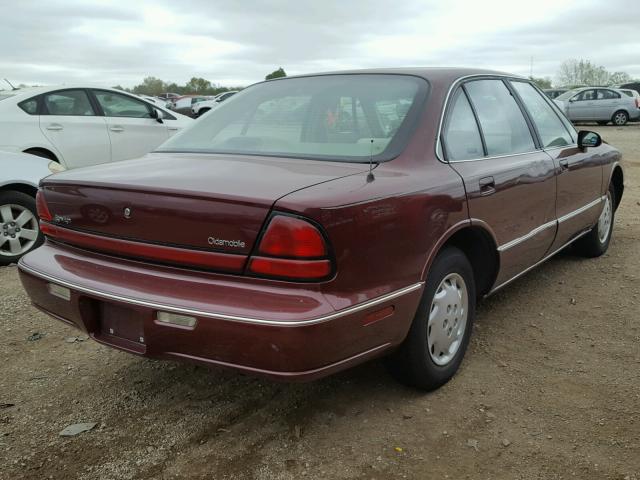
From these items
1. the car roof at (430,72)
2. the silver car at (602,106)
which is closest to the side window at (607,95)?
the silver car at (602,106)

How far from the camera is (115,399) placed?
2.97m

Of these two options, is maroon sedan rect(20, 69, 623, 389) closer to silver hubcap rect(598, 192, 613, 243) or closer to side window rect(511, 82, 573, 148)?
side window rect(511, 82, 573, 148)

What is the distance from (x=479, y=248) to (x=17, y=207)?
397 cm

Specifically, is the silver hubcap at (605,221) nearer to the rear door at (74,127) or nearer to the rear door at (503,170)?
the rear door at (503,170)

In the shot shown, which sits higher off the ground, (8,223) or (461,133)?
(461,133)

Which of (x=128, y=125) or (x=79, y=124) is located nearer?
(x=79, y=124)

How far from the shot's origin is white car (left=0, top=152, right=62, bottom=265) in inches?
204

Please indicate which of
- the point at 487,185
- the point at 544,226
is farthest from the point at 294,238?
the point at 544,226

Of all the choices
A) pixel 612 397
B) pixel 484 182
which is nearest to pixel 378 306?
pixel 484 182

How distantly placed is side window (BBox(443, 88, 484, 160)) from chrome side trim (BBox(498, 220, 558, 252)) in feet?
1.68

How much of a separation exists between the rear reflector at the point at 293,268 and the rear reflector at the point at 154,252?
0.09m

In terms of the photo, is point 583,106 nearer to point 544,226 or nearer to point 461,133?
point 544,226

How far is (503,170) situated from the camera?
3305 mm

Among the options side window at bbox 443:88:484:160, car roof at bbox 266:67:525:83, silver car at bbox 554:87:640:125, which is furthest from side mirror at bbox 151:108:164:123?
silver car at bbox 554:87:640:125
